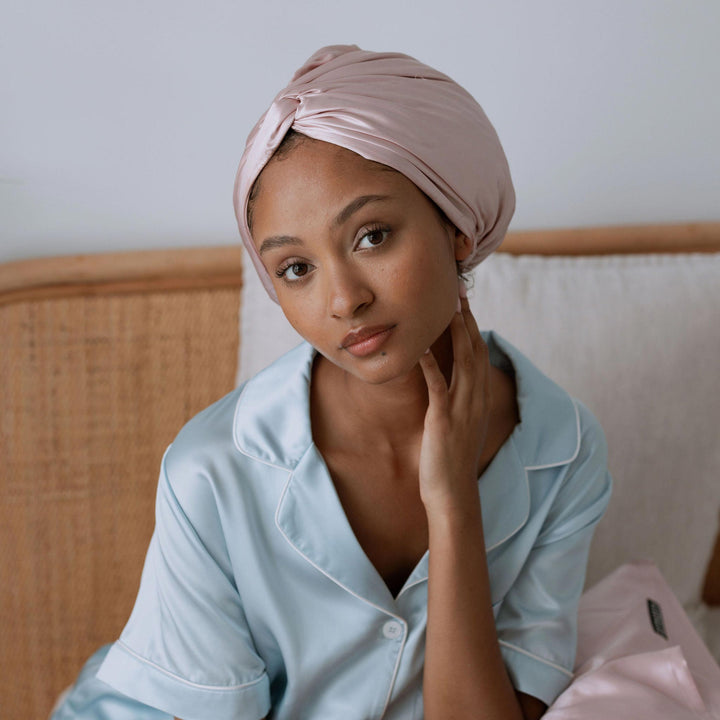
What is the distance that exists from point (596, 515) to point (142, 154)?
38.8 inches

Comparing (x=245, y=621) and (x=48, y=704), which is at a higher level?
(x=245, y=621)

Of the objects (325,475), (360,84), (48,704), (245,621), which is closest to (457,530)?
(325,475)

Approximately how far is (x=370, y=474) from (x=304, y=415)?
0.37 ft

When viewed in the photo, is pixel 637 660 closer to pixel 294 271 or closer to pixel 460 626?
pixel 460 626

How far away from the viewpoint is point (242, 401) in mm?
1065

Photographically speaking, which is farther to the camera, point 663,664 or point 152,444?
point 152,444

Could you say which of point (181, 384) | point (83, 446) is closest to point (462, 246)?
point (181, 384)

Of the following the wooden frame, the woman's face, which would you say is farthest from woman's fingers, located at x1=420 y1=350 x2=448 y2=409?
the wooden frame

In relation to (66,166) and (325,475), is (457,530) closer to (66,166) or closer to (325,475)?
(325,475)

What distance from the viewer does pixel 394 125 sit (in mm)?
803

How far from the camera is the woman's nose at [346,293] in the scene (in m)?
0.80

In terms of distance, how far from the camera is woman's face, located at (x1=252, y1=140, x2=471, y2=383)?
802mm

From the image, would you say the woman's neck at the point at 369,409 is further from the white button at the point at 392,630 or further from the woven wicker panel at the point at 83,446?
the woven wicker panel at the point at 83,446

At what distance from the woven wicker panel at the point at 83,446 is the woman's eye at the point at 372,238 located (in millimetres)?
778
